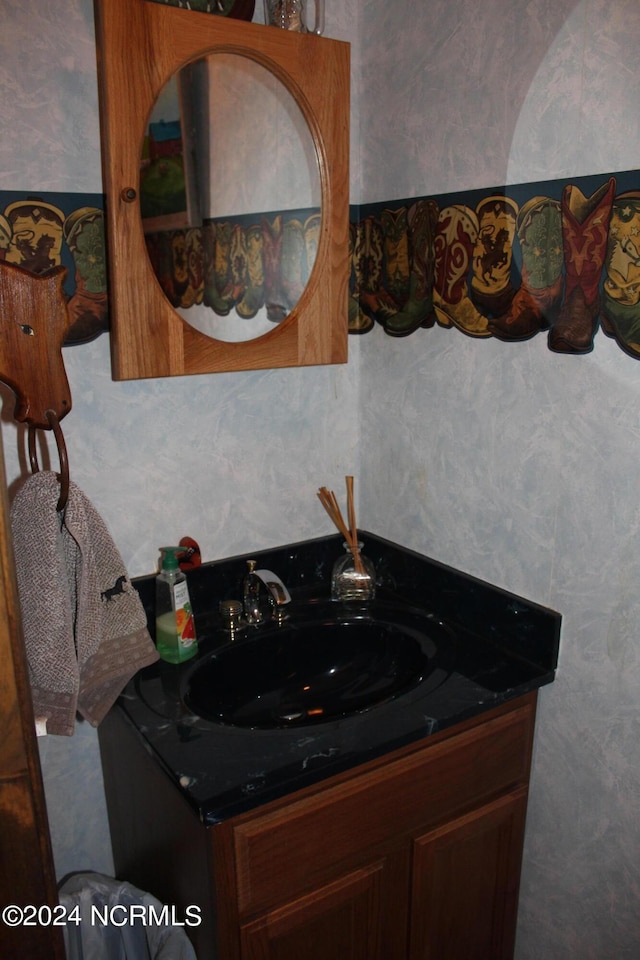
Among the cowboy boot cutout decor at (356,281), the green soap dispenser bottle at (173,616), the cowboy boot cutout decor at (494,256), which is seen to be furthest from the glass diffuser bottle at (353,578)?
the cowboy boot cutout decor at (494,256)

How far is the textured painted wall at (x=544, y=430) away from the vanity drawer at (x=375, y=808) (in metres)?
0.09

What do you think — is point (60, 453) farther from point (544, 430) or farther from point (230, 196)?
point (544, 430)

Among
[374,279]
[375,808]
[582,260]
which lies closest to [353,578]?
[375,808]

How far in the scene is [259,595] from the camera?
57.8 inches

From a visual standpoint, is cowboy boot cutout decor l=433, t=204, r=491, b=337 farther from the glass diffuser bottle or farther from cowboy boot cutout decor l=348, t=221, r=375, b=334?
the glass diffuser bottle

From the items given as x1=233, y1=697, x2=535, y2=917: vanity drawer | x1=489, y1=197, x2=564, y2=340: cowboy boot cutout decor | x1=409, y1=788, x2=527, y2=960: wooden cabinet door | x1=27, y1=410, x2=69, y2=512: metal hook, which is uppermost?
x1=489, y1=197, x2=564, y2=340: cowboy boot cutout decor

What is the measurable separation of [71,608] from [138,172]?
0.68m

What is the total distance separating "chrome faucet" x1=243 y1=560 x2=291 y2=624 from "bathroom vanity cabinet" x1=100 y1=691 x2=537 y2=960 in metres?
0.32

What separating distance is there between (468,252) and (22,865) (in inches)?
42.9

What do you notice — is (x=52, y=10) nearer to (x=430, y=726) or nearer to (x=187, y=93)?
(x=187, y=93)

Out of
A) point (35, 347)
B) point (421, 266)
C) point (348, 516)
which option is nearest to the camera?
point (35, 347)

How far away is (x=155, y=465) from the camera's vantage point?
4.48 feet

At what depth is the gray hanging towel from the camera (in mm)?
1068

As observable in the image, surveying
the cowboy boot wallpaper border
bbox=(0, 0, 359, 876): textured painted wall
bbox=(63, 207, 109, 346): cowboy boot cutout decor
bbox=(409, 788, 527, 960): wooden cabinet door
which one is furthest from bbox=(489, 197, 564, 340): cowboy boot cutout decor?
bbox=(409, 788, 527, 960): wooden cabinet door
